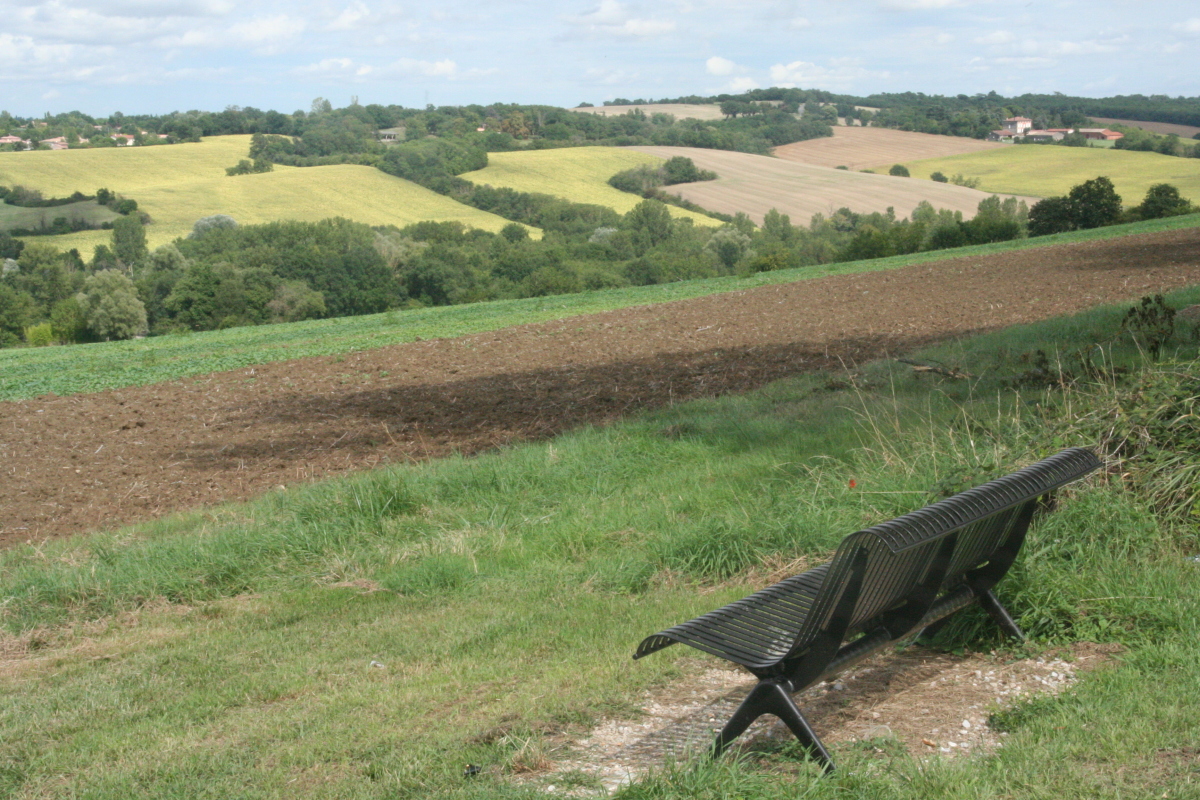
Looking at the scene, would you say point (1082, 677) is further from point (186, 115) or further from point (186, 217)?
point (186, 115)

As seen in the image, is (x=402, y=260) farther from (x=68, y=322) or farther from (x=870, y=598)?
(x=870, y=598)

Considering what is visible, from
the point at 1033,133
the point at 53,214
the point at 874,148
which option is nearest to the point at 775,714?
the point at 53,214

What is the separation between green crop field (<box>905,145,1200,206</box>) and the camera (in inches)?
2526

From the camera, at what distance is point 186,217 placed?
241 ft

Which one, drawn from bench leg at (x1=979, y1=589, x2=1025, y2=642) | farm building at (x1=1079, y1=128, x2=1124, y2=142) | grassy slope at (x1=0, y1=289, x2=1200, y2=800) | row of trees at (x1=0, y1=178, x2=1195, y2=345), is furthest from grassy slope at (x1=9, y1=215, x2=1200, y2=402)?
farm building at (x1=1079, y1=128, x2=1124, y2=142)

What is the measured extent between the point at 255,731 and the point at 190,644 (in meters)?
1.66

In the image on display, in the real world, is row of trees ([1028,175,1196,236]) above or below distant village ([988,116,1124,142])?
below

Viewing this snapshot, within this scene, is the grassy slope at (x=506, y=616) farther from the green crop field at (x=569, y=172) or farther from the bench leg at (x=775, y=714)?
the green crop field at (x=569, y=172)

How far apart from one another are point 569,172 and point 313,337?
233 feet

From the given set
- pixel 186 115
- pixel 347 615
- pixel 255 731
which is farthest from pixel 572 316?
pixel 186 115

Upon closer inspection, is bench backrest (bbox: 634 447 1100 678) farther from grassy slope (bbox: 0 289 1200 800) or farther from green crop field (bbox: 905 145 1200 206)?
green crop field (bbox: 905 145 1200 206)

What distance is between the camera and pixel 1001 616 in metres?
4.11

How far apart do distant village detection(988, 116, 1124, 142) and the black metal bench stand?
94414 mm

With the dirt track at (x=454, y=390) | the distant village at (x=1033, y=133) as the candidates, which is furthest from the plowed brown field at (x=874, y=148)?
the dirt track at (x=454, y=390)
